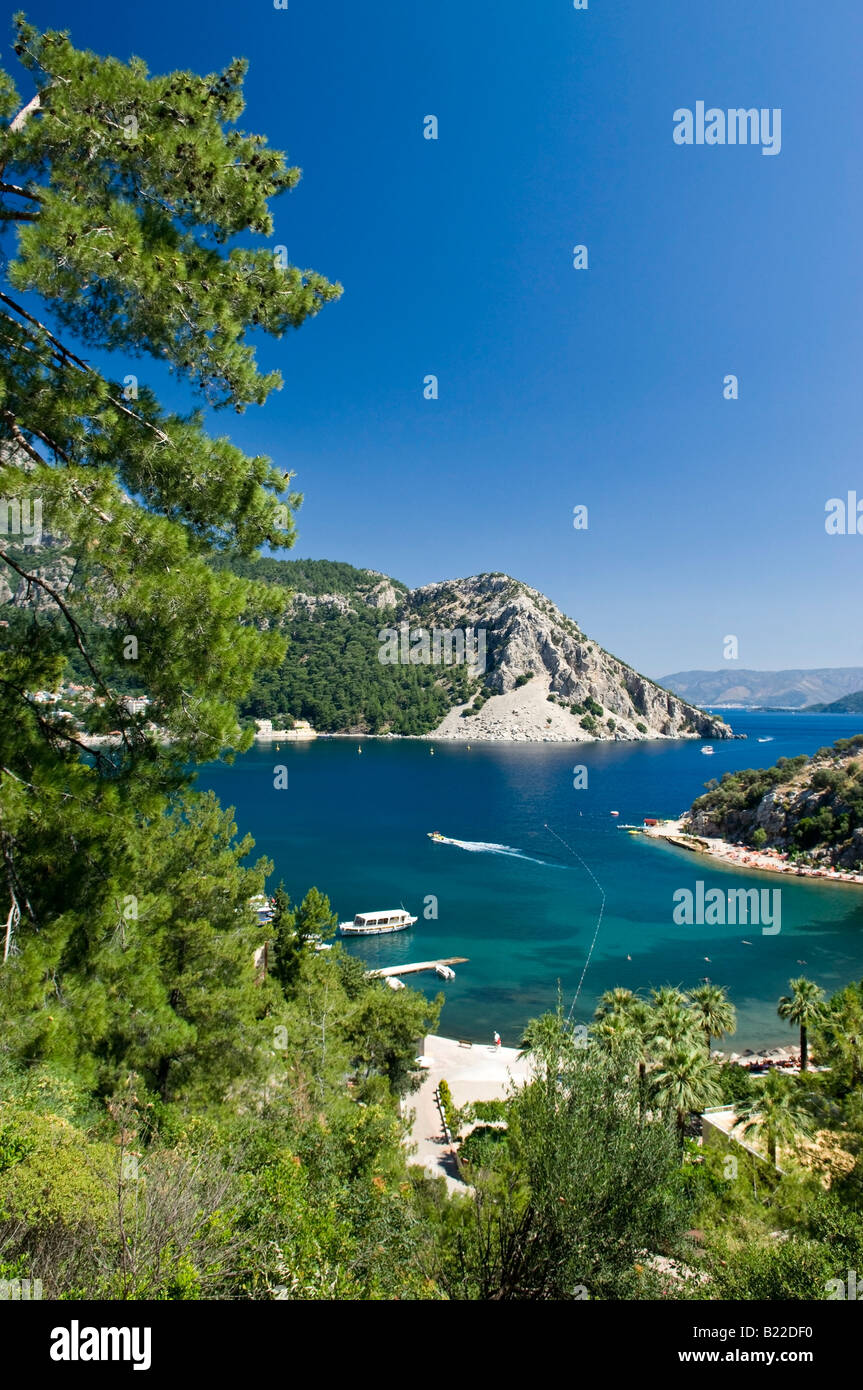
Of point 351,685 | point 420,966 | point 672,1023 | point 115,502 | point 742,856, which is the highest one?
point 351,685

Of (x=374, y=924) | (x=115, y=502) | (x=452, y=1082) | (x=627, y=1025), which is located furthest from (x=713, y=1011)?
(x=374, y=924)

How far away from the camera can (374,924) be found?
38.1m

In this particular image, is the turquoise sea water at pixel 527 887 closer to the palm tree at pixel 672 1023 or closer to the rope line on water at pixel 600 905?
the rope line on water at pixel 600 905

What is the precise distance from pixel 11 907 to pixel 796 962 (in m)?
41.3

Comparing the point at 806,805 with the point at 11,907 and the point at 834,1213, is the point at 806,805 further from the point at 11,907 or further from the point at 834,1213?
the point at 11,907

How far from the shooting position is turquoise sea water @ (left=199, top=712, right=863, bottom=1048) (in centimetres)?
3238

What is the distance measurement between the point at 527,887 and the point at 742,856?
24.4m

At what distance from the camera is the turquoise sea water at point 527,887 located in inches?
1275

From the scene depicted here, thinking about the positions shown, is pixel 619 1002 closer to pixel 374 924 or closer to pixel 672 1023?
pixel 672 1023

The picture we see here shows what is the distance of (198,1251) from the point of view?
4973 millimetres

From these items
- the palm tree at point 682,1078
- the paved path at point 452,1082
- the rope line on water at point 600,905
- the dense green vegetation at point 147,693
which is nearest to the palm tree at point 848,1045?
the palm tree at point 682,1078

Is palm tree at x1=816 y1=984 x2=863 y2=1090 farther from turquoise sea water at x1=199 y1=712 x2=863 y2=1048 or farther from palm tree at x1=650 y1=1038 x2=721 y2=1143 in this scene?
turquoise sea water at x1=199 y1=712 x2=863 y2=1048

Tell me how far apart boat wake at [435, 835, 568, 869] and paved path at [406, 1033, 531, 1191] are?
28.7 m
